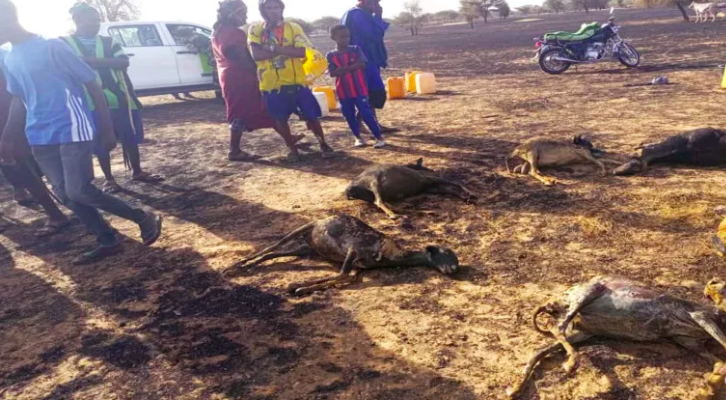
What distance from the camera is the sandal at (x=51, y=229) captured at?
4.64 m

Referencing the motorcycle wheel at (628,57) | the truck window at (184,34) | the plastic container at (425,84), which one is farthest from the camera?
the truck window at (184,34)

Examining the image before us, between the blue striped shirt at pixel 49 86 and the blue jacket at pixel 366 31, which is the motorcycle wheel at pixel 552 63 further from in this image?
Answer: the blue striped shirt at pixel 49 86

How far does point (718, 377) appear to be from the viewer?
199 centimetres

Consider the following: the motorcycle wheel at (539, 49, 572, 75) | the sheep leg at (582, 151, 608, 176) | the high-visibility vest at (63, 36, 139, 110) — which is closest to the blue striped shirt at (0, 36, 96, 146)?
the high-visibility vest at (63, 36, 139, 110)

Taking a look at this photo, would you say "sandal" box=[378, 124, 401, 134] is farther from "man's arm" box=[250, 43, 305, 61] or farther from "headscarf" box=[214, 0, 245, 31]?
"headscarf" box=[214, 0, 245, 31]

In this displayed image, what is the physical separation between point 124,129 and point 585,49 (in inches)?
386

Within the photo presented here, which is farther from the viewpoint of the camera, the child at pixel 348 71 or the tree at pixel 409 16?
the tree at pixel 409 16

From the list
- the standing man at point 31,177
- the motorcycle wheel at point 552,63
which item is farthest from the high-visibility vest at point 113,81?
the motorcycle wheel at point 552,63

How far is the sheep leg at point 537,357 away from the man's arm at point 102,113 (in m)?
3.17

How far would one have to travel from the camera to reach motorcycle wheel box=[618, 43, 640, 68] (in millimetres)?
11211

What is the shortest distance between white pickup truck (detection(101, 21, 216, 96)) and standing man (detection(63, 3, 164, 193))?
19.5 ft

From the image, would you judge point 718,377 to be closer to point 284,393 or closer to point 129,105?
point 284,393

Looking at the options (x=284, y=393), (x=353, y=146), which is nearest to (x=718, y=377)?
(x=284, y=393)

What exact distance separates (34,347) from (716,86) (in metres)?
9.46
